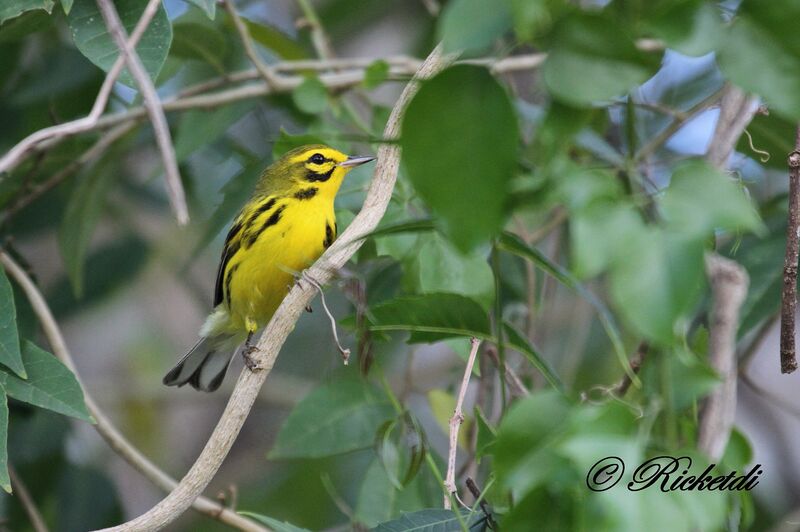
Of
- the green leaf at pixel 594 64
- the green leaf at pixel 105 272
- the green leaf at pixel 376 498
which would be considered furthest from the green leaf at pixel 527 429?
the green leaf at pixel 105 272

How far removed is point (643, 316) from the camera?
985 mm

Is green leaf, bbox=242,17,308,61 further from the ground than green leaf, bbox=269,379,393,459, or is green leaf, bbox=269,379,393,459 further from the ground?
green leaf, bbox=242,17,308,61

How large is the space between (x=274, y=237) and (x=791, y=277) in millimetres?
2159

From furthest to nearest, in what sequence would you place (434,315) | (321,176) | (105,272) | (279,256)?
1. (105,272)
2. (321,176)
3. (279,256)
4. (434,315)

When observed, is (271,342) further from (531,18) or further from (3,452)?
(531,18)

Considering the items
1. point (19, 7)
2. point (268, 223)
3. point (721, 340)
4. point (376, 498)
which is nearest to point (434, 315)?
point (721, 340)

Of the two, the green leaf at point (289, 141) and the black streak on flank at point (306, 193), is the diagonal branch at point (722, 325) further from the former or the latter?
the black streak on flank at point (306, 193)

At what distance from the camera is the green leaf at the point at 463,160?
1.04 metres

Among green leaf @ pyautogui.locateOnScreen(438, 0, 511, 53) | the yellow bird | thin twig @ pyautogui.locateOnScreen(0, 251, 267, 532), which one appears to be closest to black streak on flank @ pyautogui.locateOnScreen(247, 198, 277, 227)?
the yellow bird

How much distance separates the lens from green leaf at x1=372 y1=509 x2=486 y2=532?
2.04m

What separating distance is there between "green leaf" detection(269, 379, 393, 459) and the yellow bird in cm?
44

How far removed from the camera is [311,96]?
330 centimetres

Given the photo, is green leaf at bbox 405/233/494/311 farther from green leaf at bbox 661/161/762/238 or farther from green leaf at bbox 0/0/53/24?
green leaf at bbox 661/161/762/238

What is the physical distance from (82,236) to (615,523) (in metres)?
3.04
